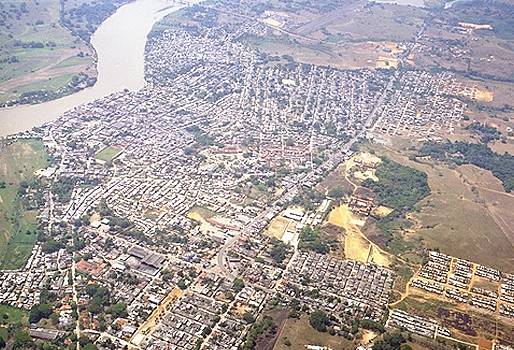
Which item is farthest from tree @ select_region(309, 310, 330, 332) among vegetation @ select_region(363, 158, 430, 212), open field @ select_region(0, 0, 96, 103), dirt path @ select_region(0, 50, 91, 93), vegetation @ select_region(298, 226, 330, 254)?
dirt path @ select_region(0, 50, 91, 93)

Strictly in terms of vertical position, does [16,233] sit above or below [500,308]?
below

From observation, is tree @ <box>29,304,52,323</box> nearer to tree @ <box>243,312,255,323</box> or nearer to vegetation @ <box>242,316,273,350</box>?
tree @ <box>243,312,255,323</box>

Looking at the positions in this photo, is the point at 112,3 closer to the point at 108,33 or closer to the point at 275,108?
the point at 108,33

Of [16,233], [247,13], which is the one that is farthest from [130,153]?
[247,13]

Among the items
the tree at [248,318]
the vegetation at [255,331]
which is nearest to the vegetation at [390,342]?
the vegetation at [255,331]

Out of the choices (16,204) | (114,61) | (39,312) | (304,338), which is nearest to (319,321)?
(304,338)

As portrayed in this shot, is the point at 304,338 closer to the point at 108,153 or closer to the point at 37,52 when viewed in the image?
the point at 108,153

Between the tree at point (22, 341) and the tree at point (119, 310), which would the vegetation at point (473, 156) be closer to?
the tree at point (119, 310)
